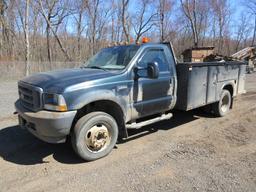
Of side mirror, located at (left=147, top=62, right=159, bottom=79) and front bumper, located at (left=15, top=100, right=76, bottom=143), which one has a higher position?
side mirror, located at (left=147, top=62, right=159, bottom=79)

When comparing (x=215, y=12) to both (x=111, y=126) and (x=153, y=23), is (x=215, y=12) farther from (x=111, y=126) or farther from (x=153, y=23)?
(x=111, y=126)

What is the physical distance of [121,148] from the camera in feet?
15.9

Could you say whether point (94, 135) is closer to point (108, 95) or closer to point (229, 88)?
point (108, 95)

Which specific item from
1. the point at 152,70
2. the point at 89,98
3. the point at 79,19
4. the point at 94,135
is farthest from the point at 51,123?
the point at 79,19

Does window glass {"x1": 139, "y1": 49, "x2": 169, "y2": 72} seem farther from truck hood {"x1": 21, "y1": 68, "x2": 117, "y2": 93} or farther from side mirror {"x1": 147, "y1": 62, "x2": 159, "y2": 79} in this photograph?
truck hood {"x1": 21, "y1": 68, "x2": 117, "y2": 93}

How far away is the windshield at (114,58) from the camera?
16.3 feet

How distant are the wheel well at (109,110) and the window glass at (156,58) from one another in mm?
1055

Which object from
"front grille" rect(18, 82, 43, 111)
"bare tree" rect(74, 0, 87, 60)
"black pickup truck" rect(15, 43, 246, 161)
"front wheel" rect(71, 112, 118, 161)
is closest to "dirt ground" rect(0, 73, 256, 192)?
"front wheel" rect(71, 112, 118, 161)

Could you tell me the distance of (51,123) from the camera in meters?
3.78

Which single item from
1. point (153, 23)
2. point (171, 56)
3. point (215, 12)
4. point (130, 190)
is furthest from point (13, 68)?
point (215, 12)

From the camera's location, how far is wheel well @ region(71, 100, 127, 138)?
441 centimetres

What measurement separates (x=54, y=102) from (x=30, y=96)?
0.65 m

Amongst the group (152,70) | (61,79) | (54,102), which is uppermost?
(152,70)

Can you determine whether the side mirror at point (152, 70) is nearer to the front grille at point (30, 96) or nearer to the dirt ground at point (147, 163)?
the dirt ground at point (147, 163)
